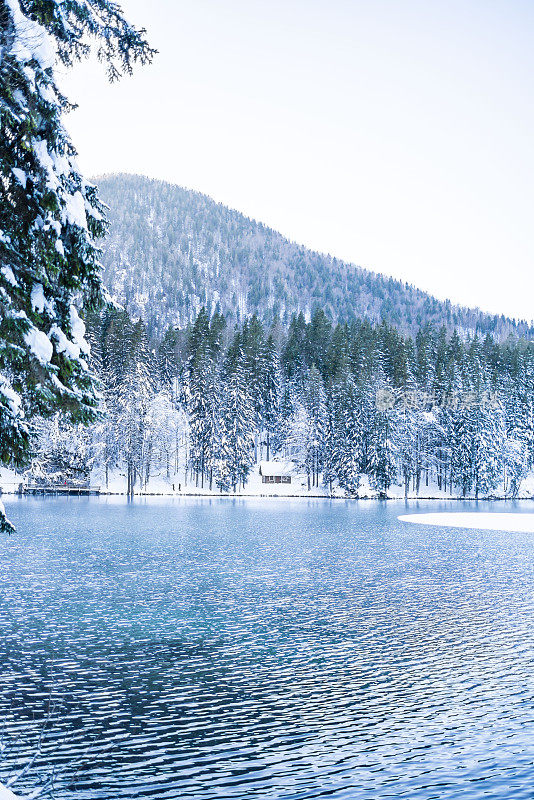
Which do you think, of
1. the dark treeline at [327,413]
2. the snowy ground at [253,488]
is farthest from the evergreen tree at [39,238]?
the snowy ground at [253,488]

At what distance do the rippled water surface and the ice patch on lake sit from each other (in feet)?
74.0

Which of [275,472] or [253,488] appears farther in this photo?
[275,472]

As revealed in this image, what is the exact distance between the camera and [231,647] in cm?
1934

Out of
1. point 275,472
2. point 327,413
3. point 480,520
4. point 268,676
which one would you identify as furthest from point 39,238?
point 275,472

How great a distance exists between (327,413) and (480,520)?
46.6 metres

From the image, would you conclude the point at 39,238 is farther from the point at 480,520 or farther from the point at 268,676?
the point at 480,520

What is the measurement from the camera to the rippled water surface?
11.6 metres

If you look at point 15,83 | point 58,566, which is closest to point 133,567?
point 58,566

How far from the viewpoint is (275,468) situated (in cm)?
11075

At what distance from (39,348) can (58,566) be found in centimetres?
2551

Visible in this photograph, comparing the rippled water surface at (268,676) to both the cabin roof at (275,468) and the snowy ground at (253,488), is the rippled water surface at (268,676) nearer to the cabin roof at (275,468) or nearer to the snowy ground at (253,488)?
the snowy ground at (253,488)

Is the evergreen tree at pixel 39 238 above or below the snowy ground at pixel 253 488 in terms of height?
above

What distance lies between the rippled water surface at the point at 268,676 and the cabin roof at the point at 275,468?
2900 inches

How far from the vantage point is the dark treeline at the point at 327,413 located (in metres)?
101
